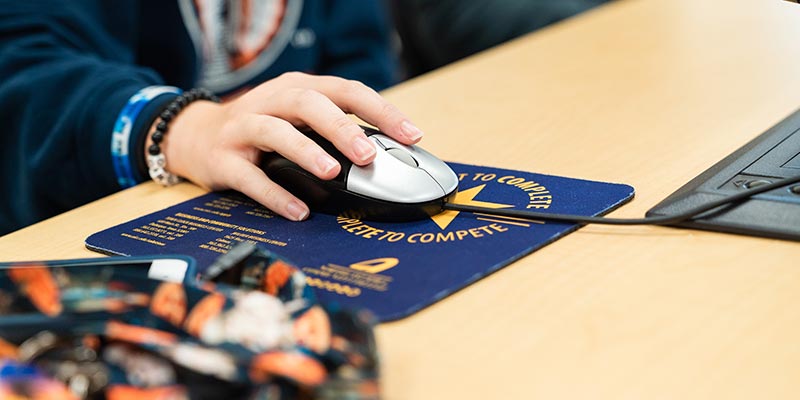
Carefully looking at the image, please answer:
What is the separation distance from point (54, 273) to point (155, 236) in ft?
0.57

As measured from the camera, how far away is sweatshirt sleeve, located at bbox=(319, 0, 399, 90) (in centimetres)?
137

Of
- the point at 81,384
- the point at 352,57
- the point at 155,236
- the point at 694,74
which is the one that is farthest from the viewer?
the point at 352,57

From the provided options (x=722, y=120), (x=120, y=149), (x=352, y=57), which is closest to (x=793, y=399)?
(x=722, y=120)

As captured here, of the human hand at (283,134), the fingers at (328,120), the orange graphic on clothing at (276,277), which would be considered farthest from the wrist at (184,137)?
the orange graphic on clothing at (276,277)

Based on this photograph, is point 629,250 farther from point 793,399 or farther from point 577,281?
point 793,399

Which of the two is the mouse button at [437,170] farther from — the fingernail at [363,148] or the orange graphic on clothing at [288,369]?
the orange graphic on clothing at [288,369]

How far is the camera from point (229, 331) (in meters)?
0.41

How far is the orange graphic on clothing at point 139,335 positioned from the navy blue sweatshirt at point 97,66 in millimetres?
434

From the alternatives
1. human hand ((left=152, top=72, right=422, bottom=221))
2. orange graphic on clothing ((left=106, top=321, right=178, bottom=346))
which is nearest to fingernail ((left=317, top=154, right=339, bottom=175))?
human hand ((left=152, top=72, right=422, bottom=221))

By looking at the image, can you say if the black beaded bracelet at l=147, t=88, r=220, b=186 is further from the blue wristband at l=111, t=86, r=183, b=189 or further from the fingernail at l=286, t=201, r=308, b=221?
the fingernail at l=286, t=201, r=308, b=221

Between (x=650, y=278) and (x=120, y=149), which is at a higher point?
(x=650, y=278)

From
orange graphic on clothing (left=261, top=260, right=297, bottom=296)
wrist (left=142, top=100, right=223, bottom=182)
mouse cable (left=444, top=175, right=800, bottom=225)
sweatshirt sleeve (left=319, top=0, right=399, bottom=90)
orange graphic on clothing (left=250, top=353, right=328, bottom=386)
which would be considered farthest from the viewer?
sweatshirt sleeve (left=319, top=0, right=399, bottom=90)

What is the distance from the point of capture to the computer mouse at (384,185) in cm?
62

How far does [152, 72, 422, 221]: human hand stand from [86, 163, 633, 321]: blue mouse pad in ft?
0.06
